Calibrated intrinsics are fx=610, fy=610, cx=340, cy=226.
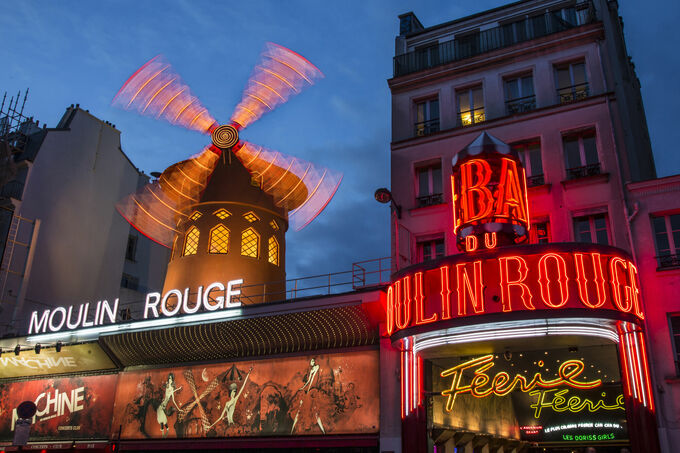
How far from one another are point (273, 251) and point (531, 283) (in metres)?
8.51

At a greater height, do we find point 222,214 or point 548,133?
point 222,214

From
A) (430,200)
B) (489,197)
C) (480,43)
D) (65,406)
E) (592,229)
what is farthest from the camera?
(65,406)

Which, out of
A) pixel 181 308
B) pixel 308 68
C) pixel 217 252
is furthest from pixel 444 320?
pixel 308 68

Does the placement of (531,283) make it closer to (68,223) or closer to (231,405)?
(231,405)

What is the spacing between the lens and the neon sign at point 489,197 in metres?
8.69

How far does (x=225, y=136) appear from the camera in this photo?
15562mm

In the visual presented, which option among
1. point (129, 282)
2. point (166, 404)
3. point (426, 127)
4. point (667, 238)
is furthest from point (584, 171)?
point (129, 282)

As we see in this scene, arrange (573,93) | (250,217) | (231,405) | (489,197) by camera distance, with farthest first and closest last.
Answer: (250,217) → (231,405) → (573,93) → (489,197)

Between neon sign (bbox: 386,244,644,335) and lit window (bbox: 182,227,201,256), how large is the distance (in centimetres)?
745

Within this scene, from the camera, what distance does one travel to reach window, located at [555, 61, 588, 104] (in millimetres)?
10438

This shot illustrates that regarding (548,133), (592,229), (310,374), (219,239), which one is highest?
(548,133)

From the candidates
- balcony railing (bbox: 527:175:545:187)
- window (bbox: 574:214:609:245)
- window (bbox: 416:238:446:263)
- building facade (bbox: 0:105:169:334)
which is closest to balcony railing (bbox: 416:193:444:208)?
window (bbox: 416:238:446:263)

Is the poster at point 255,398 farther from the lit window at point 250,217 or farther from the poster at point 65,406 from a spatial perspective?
the lit window at point 250,217

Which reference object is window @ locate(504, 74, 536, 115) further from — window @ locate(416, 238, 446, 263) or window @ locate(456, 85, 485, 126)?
window @ locate(416, 238, 446, 263)
